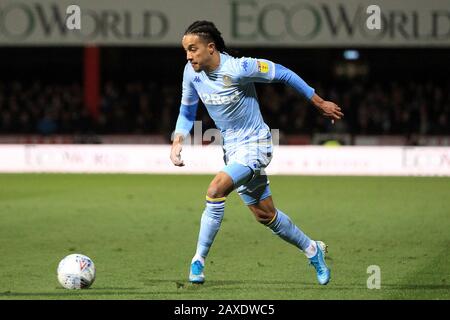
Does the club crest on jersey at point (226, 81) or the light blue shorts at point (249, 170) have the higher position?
the club crest on jersey at point (226, 81)

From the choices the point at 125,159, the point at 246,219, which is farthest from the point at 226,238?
the point at 125,159

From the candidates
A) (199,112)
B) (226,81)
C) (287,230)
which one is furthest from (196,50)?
(199,112)

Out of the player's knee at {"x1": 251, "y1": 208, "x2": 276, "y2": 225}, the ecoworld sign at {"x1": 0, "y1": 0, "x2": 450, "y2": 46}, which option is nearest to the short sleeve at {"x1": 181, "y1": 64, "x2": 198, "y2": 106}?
the player's knee at {"x1": 251, "y1": 208, "x2": 276, "y2": 225}

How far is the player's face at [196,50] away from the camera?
23.1 feet

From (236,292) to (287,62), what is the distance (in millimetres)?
21194

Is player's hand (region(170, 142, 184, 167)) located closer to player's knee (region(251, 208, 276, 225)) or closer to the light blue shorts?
the light blue shorts

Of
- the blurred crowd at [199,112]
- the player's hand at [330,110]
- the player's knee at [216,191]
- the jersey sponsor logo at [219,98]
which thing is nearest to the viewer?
the player's hand at [330,110]

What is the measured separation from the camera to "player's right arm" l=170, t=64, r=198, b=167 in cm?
726

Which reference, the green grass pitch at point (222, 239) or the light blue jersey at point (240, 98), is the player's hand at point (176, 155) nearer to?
the light blue jersey at point (240, 98)

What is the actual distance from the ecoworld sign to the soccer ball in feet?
48.2

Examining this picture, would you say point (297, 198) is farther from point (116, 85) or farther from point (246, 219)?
point (116, 85)

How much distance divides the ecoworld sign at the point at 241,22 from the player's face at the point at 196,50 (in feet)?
46.2

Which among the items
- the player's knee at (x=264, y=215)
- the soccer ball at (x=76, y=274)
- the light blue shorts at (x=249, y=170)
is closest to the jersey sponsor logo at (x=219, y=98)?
the light blue shorts at (x=249, y=170)

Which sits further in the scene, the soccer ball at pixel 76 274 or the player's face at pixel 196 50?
the player's face at pixel 196 50
